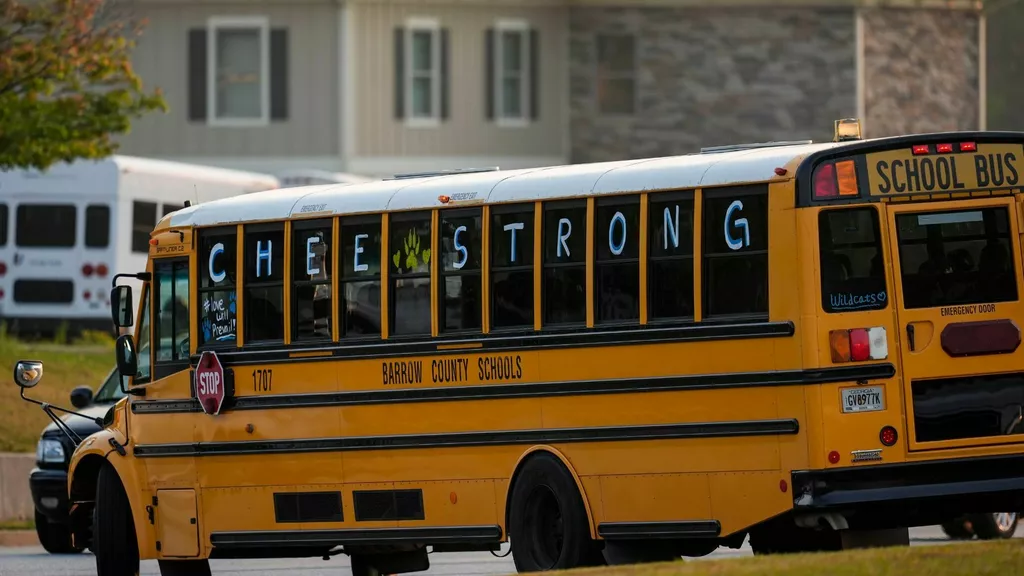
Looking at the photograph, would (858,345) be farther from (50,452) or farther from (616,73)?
(616,73)

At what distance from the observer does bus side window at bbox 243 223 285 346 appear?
45.0 ft

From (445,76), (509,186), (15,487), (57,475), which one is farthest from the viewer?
(445,76)

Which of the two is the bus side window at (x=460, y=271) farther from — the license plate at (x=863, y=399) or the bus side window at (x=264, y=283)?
the license plate at (x=863, y=399)

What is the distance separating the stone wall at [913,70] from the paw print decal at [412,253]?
93.4 feet

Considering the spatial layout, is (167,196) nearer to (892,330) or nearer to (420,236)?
(420,236)

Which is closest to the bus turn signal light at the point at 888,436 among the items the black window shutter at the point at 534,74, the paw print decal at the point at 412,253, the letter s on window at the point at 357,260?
the paw print decal at the point at 412,253

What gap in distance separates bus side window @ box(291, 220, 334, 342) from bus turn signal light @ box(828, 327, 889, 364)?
3545 mm

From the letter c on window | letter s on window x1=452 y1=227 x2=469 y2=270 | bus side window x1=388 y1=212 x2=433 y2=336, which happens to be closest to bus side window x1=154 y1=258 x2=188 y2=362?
the letter c on window

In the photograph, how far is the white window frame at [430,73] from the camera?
133 ft

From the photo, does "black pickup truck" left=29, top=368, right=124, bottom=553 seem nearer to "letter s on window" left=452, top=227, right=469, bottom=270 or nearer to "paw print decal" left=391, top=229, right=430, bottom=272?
"paw print decal" left=391, top=229, right=430, bottom=272

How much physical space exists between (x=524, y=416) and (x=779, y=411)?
1.74 metres


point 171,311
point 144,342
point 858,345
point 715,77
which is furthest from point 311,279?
point 715,77

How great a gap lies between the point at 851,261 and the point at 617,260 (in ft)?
4.51

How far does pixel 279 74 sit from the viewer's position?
40219 millimetres
